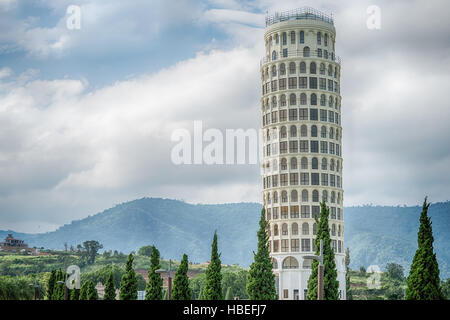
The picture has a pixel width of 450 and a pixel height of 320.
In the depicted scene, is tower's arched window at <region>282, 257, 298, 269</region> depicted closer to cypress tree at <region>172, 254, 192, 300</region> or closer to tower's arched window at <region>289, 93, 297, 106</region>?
tower's arched window at <region>289, 93, 297, 106</region>

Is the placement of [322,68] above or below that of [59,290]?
above

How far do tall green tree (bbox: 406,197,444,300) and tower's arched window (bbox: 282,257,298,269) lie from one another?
182 feet

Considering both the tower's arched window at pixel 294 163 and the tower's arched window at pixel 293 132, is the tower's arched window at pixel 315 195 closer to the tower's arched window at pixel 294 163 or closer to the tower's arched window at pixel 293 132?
the tower's arched window at pixel 294 163

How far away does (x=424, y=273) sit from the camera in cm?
5372

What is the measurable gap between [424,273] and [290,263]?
57.5 meters

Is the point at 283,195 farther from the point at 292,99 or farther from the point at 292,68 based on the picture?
the point at 292,68

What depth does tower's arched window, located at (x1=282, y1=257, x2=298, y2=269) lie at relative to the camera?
4331 inches

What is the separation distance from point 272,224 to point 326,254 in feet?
151

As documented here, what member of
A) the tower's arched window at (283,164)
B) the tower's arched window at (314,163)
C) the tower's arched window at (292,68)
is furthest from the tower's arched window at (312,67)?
the tower's arched window at (283,164)

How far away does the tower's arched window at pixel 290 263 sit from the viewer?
11000 cm

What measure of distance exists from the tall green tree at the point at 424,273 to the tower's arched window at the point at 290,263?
55619 millimetres

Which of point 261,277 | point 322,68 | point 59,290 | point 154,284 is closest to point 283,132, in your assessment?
point 322,68
